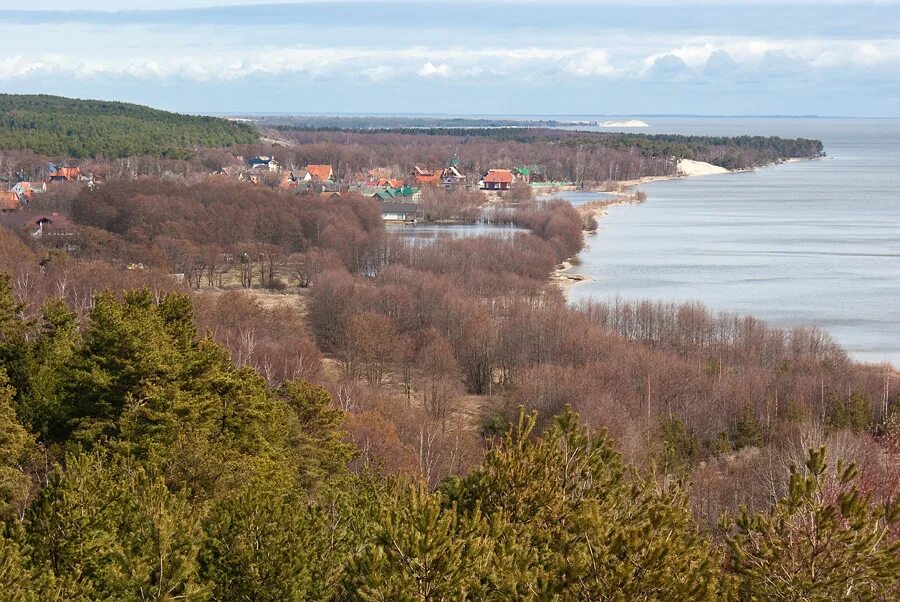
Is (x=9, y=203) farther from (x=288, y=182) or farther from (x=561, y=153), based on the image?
(x=561, y=153)

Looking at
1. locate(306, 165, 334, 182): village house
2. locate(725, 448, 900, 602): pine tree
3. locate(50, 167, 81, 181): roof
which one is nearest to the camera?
locate(725, 448, 900, 602): pine tree

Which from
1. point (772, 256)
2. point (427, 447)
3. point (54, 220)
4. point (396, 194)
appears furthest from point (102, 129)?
point (427, 447)

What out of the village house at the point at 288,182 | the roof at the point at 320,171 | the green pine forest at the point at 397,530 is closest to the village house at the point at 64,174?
the village house at the point at 288,182

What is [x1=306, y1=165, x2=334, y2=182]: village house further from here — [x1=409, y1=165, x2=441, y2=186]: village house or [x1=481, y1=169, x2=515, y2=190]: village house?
[x1=481, y1=169, x2=515, y2=190]: village house

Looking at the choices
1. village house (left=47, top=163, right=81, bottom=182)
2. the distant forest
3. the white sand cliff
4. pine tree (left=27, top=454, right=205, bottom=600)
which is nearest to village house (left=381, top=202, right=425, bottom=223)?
village house (left=47, top=163, right=81, bottom=182)

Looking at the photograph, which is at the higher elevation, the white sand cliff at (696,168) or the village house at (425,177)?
the white sand cliff at (696,168)

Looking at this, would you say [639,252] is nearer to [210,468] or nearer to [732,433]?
[732,433]

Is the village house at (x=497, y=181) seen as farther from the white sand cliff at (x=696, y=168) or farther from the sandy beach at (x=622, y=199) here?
the white sand cliff at (x=696, y=168)
